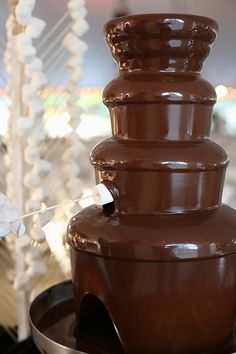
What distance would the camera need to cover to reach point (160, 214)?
650 millimetres

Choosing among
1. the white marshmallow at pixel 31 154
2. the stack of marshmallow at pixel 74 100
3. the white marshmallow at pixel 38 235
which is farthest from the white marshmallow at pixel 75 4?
the white marshmallow at pixel 38 235

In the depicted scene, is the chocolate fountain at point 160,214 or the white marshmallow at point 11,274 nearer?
the chocolate fountain at point 160,214

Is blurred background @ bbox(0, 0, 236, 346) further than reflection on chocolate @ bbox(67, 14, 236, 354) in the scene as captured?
Yes

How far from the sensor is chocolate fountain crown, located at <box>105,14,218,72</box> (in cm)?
64

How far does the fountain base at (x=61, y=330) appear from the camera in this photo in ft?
2.14

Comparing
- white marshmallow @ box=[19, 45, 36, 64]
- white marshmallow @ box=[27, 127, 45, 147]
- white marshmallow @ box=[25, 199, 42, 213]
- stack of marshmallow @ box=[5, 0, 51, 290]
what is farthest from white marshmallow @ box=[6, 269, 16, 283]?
white marshmallow @ box=[19, 45, 36, 64]

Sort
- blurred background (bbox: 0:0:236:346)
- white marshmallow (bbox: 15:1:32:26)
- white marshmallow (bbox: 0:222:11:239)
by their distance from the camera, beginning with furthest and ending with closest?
blurred background (bbox: 0:0:236:346), white marshmallow (bbox: 15:1:32:26), white marshmallow (bbox: 0:222:11:239)

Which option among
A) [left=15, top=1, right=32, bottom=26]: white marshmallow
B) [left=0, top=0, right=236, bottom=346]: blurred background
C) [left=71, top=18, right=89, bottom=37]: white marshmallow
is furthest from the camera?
[left=0, top=0, right=236, bottom=346]: blurred background

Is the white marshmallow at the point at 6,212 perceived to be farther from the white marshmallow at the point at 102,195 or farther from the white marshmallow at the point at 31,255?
the white marshmallow at the point at 31,255

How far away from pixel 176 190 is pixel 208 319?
0.53ft

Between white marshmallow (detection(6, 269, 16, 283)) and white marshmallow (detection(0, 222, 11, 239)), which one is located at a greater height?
white marshmallow (detection(0, 222, 11, 239))

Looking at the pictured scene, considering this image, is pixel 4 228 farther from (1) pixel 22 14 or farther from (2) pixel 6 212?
(1) pixel 22 14

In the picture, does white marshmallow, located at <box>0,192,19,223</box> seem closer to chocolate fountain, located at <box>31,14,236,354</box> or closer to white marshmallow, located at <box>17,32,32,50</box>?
chocolate fountain, located at <box>31,14,236,354</box>

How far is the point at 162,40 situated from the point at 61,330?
40 centimetres
